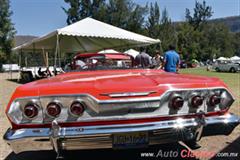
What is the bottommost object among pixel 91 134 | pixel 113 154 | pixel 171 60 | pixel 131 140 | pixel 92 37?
pixel 113 154

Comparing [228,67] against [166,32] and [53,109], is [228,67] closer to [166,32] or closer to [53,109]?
[166,32]

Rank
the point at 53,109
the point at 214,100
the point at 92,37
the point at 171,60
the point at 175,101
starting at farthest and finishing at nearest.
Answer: the point at 92,37 → the point at 171,60 → the point at 214,100 → the point at 175,101 → the point at 53,109

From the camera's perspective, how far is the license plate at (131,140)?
284 centimetres

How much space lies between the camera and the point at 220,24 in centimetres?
8744

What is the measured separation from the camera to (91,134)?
2754 mm

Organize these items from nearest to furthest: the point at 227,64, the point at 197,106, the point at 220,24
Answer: the point at 197,106 → the point at 227,64 → the point at 220,24

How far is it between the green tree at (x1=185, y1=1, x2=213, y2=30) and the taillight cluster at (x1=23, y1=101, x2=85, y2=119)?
73004mm

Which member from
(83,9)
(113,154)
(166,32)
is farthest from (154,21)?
(113,154)

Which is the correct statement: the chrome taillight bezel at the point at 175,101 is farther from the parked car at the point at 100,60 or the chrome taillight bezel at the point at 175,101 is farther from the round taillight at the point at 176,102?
the parked car at the point at 100,60

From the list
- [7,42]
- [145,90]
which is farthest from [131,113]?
[7,42]

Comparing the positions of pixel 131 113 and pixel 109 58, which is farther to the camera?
pixel 109 58

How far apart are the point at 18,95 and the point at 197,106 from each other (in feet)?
6.14

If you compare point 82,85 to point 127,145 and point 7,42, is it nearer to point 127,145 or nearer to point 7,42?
point 127,145

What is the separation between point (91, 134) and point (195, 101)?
115 cm
